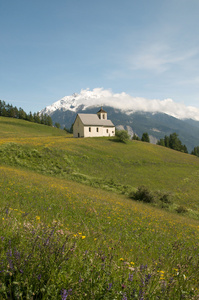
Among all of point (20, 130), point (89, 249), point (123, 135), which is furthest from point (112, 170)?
point (20, 130)

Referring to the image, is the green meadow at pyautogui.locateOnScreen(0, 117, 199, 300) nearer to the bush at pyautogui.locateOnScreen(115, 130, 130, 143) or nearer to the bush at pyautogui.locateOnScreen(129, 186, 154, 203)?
the bush at pyautogui.locateOnScreen(129, 186, 154, 203)

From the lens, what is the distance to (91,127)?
262 feet

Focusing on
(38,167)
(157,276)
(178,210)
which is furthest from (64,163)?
(157,276)

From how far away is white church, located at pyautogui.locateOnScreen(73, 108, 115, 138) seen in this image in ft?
258

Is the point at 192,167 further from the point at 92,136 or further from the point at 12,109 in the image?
the point at 12,109

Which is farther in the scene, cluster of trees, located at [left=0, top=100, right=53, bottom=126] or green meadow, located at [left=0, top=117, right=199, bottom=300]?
cluster of trees, located at [left=0, top=100, right=53, bottom=126]

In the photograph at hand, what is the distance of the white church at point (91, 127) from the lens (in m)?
78.5

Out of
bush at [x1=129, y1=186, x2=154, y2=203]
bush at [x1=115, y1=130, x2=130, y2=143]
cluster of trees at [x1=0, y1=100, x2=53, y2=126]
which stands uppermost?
cluster of trees at [x1=0, y1=100, x2=53, y2=126]

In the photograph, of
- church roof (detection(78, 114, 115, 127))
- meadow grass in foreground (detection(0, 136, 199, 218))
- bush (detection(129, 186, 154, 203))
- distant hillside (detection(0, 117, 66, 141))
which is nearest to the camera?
bush (detection(129, 186, 154, 203))

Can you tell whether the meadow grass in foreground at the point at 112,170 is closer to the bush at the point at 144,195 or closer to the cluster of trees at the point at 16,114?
the bush at the point at 144,195

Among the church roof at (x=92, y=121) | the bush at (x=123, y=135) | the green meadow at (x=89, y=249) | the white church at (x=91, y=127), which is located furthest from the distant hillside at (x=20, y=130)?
the green meadow at (x=89, y=249)

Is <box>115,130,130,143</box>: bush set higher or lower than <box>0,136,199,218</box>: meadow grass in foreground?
higher

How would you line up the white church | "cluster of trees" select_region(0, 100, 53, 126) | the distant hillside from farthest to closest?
1. "cluster of trees" select_region(0, 100, 53, 126)
2. the distant hillside
3. the white church

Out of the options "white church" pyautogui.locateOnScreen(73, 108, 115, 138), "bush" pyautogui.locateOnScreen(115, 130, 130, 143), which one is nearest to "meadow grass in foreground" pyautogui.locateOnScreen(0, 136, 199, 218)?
"bush" pyautogui.locateOnScreen(115, 130, 130, 143)
